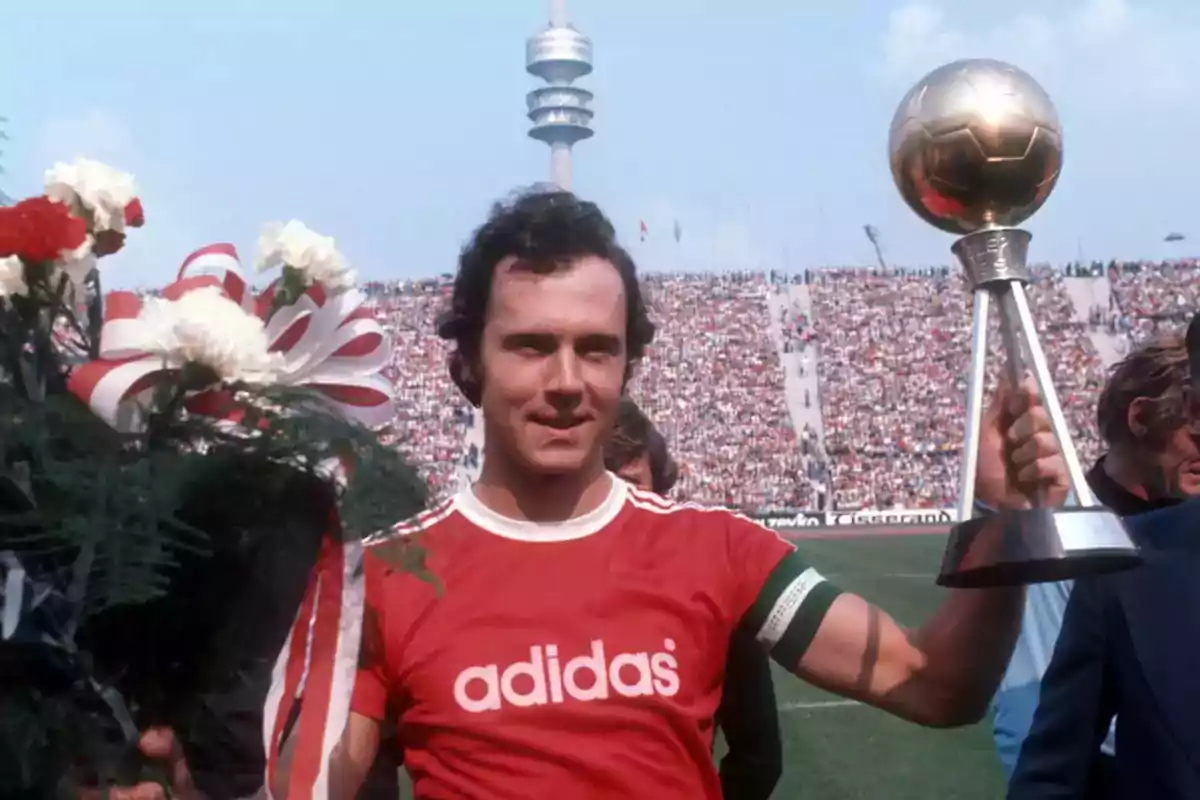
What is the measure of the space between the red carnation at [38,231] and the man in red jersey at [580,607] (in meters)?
0.53

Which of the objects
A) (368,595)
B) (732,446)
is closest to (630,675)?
(368,595)

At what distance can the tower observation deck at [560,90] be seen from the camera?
58.4m

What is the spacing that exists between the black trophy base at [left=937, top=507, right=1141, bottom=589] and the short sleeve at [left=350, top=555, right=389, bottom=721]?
0.78 meters

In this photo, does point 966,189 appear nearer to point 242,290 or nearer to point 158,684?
point 242,290

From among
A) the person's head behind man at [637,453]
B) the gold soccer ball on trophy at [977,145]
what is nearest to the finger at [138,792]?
the gold soccer ball on trophy at [977,145]

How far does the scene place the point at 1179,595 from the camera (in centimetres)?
193

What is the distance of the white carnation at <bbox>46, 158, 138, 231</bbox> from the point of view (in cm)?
146

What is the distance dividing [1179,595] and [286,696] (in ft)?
4.28

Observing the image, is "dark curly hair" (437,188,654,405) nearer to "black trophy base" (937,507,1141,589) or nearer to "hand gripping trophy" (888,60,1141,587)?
"hand gripping trophy" (888,60,1141,587)

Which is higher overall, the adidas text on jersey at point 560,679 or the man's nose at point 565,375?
the man's nose at point 565,375

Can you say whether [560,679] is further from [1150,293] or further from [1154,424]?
[1150,293]

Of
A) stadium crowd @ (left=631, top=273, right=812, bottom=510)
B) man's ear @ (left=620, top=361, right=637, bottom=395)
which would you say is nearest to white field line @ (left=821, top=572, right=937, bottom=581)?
stadium crowd @ (left=631, top=273, right=812, bottom=510)

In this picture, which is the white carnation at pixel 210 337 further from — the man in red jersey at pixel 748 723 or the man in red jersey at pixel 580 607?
the man in red jersey at pixel 748 723

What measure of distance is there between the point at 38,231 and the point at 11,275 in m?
0.05
